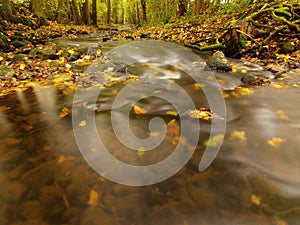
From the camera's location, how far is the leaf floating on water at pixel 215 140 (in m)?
2.54

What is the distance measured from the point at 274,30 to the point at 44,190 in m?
7.44

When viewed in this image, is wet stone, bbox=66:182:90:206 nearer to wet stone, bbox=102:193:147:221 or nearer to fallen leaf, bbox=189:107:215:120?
wet stone, bbox=102:193:147:221

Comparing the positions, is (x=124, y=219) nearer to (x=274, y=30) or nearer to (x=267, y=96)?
(x=267, y=96)

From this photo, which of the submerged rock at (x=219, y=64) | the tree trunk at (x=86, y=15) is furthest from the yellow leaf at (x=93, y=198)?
the tree trunk at (x=86, y=15)

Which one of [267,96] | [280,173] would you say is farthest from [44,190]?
[267,96]

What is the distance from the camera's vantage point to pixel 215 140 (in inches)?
103

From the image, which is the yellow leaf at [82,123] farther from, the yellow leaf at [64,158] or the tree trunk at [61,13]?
the tree trunk at [61,13]

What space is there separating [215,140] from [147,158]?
917mm

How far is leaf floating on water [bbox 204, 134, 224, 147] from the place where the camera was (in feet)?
8.34

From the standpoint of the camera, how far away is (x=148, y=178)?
211cm

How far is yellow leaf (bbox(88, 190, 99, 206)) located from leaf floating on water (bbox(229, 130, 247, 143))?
1.77 m

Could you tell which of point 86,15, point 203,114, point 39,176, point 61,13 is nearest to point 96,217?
point 39,176

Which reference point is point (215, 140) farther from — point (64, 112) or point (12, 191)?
point (64, 112)

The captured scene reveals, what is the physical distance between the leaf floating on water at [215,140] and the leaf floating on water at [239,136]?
130 mm
